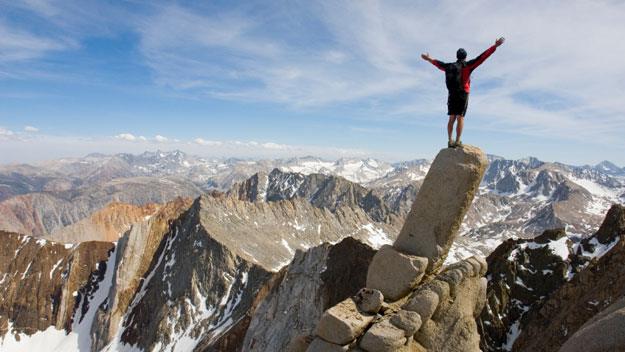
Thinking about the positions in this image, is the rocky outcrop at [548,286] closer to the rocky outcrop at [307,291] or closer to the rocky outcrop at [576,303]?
the rocky outcrop at [576,303]

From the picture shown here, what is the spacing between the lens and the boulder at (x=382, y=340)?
1395 cm

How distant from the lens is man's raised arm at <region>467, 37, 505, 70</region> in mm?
14930

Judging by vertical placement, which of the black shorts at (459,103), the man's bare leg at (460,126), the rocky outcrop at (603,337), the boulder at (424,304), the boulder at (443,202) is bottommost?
the boulder at (424,304)

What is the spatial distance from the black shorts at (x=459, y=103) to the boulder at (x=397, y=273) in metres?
6.34

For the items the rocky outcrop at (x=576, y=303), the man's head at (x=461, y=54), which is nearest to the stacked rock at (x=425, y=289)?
the man's head at (x=461, y=54)

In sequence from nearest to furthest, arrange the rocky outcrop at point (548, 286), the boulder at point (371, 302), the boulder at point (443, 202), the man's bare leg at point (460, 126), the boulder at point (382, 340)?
the boulder at point (382, 340), the boulder at point (371, 302), the man's bare leg at point (460, 126), the boulder at point (443, 202), the rocky outcrop at point (548, 286)

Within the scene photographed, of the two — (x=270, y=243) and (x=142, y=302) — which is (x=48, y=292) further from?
(x=270, y=243)

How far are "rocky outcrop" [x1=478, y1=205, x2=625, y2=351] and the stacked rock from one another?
3596 centimetres

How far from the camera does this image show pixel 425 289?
1571 cm

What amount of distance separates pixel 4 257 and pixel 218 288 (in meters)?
95.6

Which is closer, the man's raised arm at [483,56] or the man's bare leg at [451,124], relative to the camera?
the man's raised arm at [483,56]

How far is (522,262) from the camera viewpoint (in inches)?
2758

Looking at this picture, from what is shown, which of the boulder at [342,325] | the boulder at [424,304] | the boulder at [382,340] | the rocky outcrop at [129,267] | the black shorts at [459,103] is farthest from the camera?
the rocky outcrop at [129,267]

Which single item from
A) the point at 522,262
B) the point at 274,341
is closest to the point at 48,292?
the point at 274,341
